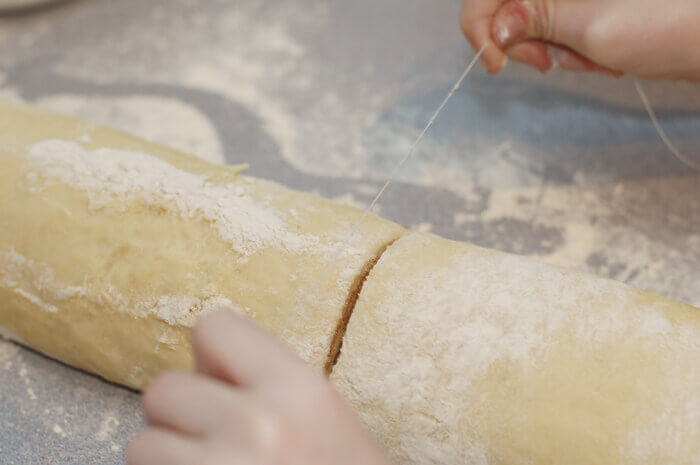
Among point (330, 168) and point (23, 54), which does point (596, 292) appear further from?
point (23, 54)

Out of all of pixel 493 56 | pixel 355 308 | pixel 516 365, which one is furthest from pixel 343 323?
pixel 493 56

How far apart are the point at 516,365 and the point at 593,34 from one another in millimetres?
956

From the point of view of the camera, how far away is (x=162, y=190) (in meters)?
1.34

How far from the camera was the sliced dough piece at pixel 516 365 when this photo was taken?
1.00m

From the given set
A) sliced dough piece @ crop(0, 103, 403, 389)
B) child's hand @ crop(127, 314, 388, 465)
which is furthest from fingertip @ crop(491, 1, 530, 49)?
child's hand @ crop(127, 314, 388, 465)

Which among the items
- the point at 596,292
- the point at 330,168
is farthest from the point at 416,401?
the point at 330,168

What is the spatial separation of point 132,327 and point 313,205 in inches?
18.4

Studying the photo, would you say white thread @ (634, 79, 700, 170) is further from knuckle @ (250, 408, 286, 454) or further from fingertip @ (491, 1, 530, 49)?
knuckle @ (250, 408, 286, 454)

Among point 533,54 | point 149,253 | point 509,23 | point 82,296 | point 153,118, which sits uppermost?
point 509,23

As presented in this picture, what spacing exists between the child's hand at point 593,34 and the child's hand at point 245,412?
1.23 meters

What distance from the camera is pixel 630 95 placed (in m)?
2.06

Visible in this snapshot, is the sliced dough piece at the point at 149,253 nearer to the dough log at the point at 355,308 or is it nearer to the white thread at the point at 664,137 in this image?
the dough log at the point at 355,308

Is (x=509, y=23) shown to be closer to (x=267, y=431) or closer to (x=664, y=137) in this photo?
(x=664, y=137)

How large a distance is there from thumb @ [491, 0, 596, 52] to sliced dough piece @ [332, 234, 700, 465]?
0.75 metres
